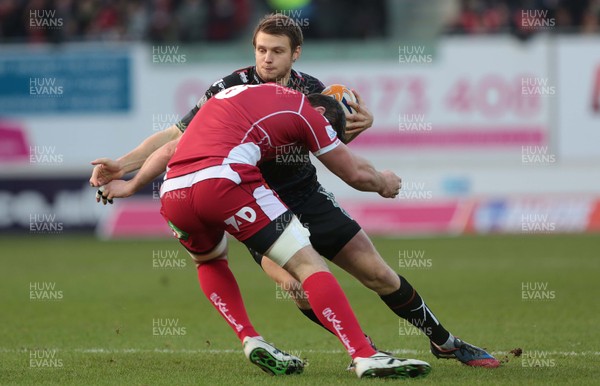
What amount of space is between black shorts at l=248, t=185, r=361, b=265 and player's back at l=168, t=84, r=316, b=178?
0.71m

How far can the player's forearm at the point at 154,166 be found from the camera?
6.77m

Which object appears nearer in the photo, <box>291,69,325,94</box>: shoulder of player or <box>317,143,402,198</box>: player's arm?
<box>317,143,402,198</box>: player's arm

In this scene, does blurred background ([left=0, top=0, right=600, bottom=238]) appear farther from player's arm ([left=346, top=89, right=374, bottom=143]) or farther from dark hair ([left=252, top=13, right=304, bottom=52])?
dark hair ([left=252, top=13, right=304, bottom=52])

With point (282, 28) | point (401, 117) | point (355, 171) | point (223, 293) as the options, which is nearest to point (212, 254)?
point (223, 293)

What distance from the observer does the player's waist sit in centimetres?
640

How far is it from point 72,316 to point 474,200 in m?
11.0

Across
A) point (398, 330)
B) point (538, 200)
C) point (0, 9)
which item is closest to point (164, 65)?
point (0, 9)

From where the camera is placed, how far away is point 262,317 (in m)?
10.5

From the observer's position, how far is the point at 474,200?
20266 mm

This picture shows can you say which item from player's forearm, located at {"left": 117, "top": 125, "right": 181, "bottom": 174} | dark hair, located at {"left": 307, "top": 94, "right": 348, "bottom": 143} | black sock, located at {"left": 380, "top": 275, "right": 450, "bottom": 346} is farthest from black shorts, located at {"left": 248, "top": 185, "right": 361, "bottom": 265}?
player's forearm, located at {"left": 117, "top": 125, "right": 181, "bottom": 174}

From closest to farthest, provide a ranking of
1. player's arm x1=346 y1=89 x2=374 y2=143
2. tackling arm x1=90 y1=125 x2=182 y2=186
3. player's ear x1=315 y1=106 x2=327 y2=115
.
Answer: player's ear x1=315 y1=106 x2=327 y2=115
tackling arm x1=90 y1=125 x2=182 y2=186
player's arm x1=346 y1=89 x2=374 y2=143

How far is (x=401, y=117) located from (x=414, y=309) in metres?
13.6

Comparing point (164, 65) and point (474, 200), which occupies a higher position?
point (164, 65)

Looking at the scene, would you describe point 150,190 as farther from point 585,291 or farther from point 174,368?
point 174,368
